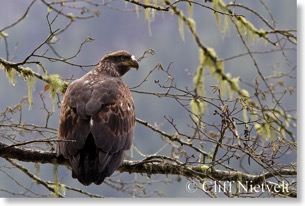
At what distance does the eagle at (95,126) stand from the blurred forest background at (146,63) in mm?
230

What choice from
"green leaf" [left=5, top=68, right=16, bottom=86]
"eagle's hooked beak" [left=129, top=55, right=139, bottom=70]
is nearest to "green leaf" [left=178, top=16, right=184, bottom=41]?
"eagle's hooked beak" [left=129, top=55, right=139, bottom=70]

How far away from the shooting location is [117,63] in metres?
5.16

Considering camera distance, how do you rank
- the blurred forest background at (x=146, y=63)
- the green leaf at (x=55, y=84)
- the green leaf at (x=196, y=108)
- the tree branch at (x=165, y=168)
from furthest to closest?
the green leaf at (x=55, y=84)
the green leaf at (x=196, y=108)
the blurred forest background at (x=146, y=63)
the tree branch at (x=165, y=168)

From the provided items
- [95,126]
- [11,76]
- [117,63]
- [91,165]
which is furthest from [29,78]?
[91,165]

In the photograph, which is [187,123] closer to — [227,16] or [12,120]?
[227,16]

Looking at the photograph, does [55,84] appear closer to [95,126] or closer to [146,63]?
[146,63]

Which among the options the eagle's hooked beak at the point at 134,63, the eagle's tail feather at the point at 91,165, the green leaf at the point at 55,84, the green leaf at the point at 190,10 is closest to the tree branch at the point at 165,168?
the eagle's tail feather at the point at 91,165

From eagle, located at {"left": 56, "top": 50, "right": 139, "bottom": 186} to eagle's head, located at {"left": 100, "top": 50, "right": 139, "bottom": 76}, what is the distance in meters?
0.27

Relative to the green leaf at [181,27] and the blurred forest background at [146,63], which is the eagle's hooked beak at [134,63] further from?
the green leaf at [181,27]

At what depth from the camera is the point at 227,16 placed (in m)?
5.04

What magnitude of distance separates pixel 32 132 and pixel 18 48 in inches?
22.1

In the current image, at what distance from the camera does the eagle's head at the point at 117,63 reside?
5.11 meters

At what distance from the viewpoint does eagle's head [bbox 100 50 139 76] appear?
511cm

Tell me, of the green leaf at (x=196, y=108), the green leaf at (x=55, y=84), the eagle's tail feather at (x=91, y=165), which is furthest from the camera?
the green leaf at (x=55, y=84)
